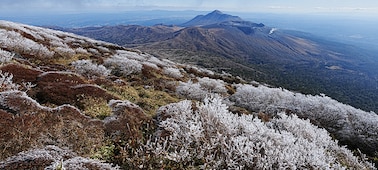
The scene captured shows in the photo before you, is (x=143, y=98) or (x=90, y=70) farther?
(x=90, y=70)

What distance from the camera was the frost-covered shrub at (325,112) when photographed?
63.2 ft

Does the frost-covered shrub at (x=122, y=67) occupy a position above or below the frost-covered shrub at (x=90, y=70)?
below

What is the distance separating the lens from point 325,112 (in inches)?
928

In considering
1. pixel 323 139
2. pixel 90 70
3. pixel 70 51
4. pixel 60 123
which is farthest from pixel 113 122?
pixel 70 51

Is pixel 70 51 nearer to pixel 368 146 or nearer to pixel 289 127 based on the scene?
pixel 289 127

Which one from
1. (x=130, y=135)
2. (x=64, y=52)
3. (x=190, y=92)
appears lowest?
(x=190, y=92)

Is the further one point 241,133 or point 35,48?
point 35,48

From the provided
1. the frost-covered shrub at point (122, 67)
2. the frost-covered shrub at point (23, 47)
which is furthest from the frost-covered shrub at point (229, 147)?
the frost-covered shrub at point (23, 47)

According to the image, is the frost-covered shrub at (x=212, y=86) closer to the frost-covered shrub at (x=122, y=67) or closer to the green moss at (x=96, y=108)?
the frost-covered shrub at (x=122, y=67)

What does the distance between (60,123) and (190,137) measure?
4.67 m

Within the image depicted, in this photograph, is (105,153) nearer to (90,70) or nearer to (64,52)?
(90,70)

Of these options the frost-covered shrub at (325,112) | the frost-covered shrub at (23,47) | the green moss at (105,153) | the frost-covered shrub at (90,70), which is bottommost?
the frost-covered shrub at (325,112)

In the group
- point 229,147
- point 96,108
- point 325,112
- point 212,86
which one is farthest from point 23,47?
point 325,112

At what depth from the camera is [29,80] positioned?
583 inches
